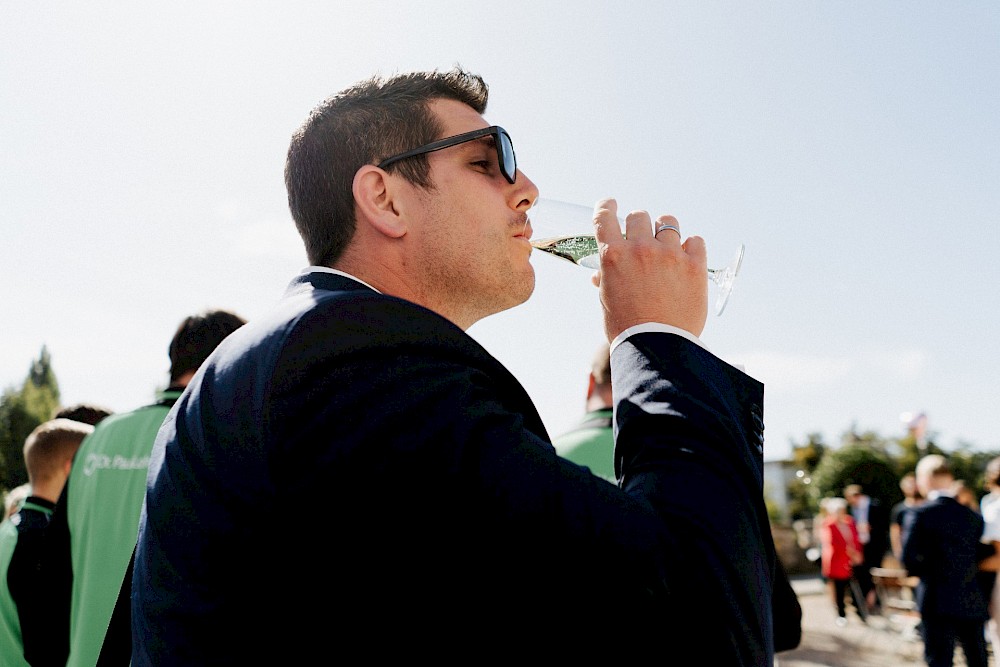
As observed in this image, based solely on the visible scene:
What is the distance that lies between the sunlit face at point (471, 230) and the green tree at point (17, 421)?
1705 inches

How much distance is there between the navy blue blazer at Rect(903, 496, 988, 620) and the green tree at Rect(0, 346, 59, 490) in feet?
135

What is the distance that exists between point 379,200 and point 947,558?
24.5 feet

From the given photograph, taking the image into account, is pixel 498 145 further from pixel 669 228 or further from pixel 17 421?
pixel 17 421

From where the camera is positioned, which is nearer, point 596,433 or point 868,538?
point 596,433

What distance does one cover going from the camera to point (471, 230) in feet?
5.47

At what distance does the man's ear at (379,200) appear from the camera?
1625mm

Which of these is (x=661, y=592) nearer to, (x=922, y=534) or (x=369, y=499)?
(x=369, y=499)

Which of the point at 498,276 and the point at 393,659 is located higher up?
the point at 498,276

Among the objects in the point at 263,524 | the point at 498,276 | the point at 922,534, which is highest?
the point at 498,276

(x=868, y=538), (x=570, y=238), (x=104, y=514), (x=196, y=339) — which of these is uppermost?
(x=570, y=238)

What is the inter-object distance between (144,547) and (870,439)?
5158 cm

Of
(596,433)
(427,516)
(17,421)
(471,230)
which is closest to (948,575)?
(596,433)

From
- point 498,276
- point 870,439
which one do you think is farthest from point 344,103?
point 870,439

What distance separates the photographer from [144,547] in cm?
125
